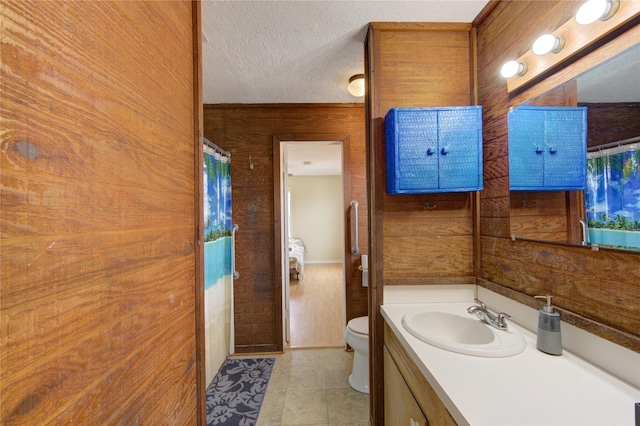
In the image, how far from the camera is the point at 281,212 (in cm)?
246

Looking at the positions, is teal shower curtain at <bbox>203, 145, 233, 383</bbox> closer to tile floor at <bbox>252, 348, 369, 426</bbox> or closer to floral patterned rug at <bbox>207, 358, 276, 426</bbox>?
floral patterned rug at <bbox>207, 358, 276, 426</bbox>

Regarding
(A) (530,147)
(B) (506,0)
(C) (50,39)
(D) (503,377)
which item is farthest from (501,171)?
(C) (50,39)

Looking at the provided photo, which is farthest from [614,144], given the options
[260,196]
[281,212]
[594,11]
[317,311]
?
[317,311]

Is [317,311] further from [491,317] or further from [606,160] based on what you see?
[606,160]

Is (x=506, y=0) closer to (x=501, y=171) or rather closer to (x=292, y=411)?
(x=501, y=171)

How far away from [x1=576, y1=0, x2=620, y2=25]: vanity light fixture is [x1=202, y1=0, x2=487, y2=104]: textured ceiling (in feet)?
1.91

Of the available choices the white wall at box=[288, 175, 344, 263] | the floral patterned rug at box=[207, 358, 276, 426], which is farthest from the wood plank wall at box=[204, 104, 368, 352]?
the white wall at box=[288, 175, 344, 263]

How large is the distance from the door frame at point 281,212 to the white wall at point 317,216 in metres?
4.67

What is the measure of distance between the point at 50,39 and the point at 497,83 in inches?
65.4

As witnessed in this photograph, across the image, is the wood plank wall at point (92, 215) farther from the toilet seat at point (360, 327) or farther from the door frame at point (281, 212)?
the door frame at point (281, 212)

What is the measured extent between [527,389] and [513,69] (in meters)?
1.28

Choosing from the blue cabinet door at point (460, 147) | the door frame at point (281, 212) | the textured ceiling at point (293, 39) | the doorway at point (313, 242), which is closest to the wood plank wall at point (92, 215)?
the textured ceiling at point (293, 39)

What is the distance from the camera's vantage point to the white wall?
716 centimetres

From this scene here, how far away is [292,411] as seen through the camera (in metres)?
1.71
